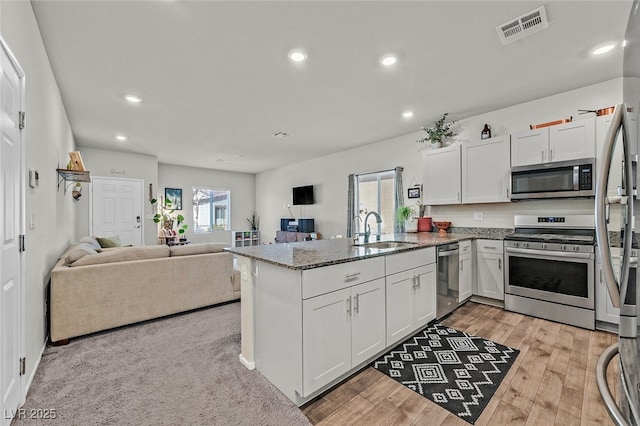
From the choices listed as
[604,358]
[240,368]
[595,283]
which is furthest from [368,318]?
[595,283]

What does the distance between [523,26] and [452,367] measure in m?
2.70

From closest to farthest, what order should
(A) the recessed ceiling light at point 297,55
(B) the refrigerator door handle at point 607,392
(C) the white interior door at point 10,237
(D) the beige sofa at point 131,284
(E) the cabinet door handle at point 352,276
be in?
(B) the refrigerator door handle at point 607,392, (C) the white interior door at point 10,237, (E) the cabinet door handle at point 352,276, (A) the recessed ceiling light at point 297,55, (D) the beige sofa at point 131,284

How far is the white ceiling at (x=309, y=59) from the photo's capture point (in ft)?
6.57

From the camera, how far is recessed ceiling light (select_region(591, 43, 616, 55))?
2391 mm

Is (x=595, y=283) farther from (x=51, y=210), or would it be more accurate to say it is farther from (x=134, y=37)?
(x=51, y=210)

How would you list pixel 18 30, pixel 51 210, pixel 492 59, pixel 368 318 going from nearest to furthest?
pixel 18 30
pixel 368 318
pixel 492 59
pixel 51 210

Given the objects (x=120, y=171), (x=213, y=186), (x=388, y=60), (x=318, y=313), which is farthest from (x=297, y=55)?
(x=213, y=186)

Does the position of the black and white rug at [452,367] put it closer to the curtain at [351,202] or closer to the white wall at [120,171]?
the curtain at [351,202]

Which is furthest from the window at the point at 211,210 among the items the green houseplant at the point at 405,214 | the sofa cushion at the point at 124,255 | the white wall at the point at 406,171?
the green houseplant at the point at 405,214

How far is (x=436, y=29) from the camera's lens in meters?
2.19

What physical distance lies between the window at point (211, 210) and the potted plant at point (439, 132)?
641cm

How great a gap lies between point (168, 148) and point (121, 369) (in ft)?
15.6

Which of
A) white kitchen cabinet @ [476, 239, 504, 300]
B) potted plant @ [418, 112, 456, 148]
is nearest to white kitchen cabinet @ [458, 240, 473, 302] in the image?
white kitchen cabinet @ [476, 239, 504, 300]

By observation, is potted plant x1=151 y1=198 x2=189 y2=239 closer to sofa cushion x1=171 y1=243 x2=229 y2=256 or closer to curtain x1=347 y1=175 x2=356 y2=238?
sofa cushion x1=171 y1=243 x2=229 y2=256
